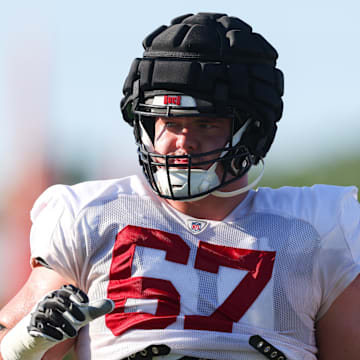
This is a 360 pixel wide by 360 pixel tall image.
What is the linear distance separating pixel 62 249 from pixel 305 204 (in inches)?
33.7

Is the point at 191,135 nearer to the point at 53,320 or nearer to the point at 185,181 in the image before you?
the point at 185,181

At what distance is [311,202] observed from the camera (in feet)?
11.9

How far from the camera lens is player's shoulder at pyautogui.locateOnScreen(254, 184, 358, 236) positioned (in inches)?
141

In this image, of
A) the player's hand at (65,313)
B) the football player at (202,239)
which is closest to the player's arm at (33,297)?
the football player at (202,239)

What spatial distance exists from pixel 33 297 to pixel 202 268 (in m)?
0.60

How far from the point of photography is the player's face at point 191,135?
3.50m

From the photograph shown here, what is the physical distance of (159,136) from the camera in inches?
141

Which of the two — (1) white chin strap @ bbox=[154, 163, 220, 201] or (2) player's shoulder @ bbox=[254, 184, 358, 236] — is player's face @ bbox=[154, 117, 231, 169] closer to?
(1) white chin strap @ bbox=[154, 163, 220, 201]

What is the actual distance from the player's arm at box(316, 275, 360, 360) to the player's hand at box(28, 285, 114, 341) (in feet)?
2.78

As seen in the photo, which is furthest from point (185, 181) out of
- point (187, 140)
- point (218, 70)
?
point (218, 70)

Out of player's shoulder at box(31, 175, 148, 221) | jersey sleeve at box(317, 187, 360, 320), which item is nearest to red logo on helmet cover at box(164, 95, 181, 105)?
player's shoulder at box(31, 175, 148, 221)

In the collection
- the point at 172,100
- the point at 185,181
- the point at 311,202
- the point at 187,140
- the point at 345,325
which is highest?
the point at 172,100

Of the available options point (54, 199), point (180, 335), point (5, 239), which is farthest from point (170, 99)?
point (5, 239)

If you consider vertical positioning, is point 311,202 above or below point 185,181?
below
